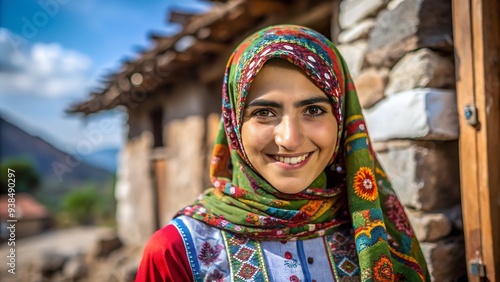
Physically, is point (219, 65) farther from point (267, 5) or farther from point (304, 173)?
point (304, 173)

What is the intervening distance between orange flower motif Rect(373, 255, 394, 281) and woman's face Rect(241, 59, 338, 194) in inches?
11.9

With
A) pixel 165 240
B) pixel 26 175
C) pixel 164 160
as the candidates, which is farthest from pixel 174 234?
pixel 26 175

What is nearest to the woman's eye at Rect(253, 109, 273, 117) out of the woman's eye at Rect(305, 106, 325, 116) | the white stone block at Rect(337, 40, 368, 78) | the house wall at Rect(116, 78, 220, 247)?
the woman's eye at Rect(305, 106, 325, 116)

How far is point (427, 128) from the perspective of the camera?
4.99ft

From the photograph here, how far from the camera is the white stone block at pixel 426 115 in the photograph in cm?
152

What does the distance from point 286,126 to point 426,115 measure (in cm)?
78

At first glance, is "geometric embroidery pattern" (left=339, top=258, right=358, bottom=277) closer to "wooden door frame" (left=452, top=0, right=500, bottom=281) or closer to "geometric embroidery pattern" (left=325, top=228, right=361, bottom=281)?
"geometric embroidery pattern" (left=325, top=228, right=361, bottom=281)

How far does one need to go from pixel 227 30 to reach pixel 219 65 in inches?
25.3

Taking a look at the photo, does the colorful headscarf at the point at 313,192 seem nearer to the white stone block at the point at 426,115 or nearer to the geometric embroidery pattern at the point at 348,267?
the geometric embroidery pattern at the point at 348,267

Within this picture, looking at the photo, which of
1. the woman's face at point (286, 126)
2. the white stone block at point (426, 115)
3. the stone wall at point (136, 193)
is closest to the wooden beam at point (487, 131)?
the white stone block at point (426, 115)

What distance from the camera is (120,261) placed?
5.45 m

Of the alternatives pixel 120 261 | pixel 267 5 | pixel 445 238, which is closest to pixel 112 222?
pixel 120 261

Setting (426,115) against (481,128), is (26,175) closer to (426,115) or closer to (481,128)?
(426,115)

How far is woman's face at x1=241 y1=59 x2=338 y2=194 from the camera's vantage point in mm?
1049
